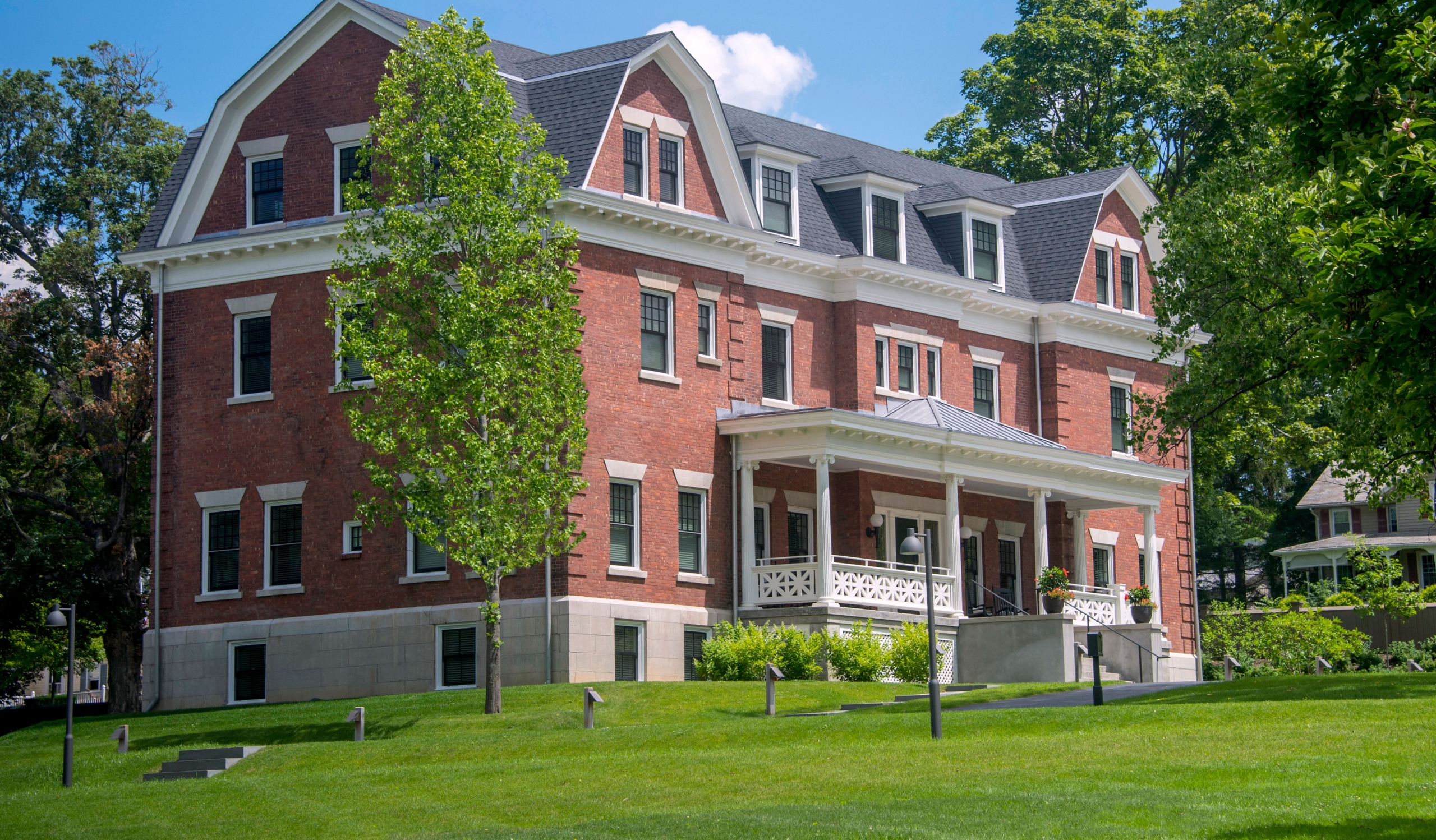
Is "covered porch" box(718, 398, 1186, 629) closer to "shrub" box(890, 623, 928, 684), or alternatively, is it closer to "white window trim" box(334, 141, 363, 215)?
"shrub" box(890, 623, 928, 684)

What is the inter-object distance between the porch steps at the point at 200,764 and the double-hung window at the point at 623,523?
32.1 ft

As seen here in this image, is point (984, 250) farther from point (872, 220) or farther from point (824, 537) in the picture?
point (824, 537)

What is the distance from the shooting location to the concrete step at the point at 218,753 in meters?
25.9

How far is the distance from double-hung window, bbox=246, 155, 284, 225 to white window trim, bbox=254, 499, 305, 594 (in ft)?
19.5

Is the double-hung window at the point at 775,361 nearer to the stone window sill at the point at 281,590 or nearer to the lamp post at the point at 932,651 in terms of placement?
the stone window sill at the point at 281,590

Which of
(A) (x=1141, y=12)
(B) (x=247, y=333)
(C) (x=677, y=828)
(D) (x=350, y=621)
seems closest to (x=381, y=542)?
(D) (x=350, y=621)

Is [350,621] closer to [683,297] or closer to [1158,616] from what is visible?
[683,297]

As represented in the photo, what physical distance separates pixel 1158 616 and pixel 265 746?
82.1ft

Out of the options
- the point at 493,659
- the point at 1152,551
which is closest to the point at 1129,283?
the point at 1152,551

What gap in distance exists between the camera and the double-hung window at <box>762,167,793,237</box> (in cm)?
3919

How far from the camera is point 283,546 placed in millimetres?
36094

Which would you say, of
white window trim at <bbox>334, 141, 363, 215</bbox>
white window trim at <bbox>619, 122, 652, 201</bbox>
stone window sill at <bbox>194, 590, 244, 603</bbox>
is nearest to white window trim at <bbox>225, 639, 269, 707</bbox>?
stone window sill at <bbox>194, 590, 244, 603</bbox>

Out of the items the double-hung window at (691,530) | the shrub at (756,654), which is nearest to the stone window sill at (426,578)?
the double-hung window at (691,530)

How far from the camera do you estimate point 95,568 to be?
143 feet
